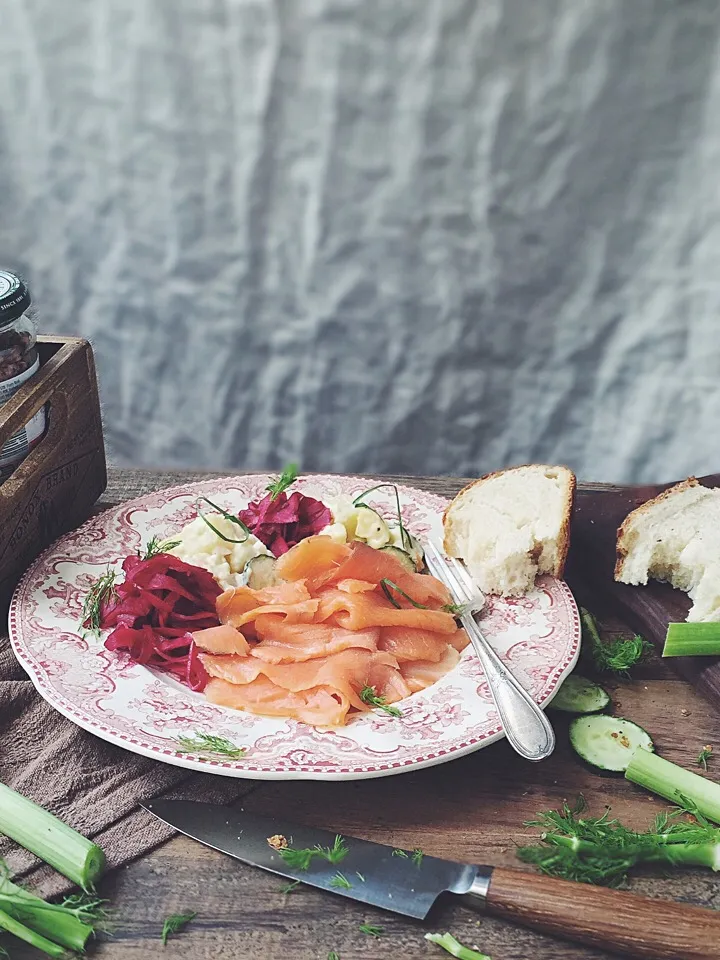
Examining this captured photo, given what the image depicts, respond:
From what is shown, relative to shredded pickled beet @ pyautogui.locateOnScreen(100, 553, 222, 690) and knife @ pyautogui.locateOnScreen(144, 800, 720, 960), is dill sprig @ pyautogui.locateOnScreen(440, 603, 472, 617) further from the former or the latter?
knife @ pyautogui.locateOnScreen(144, 800, 720, 960)

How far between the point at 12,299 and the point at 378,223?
1.92 m

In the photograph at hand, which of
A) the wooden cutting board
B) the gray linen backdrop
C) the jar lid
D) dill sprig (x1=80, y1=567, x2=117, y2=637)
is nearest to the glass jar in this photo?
the jar lid

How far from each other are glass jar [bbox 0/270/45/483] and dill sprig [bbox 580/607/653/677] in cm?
127

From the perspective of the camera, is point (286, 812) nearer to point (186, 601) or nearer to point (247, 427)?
point (186, 601)

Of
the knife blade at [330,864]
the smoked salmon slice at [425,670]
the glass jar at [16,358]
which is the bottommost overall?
the knife blade at [330,864]

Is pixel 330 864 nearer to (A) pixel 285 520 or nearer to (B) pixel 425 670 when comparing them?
(B) pixel 425 670

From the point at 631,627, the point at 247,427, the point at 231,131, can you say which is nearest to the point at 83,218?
the point at 231,131

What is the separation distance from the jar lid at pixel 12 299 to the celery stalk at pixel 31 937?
1.15 meters

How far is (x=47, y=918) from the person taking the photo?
138 cm

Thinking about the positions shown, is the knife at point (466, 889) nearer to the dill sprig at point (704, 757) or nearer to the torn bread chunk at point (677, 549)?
the dill sprig at point (704, 757)

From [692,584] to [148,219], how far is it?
101 inches

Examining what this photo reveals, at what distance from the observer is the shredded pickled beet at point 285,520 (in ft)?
7.07

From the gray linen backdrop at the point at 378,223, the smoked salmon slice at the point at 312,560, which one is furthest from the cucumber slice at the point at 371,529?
the gray linen backdrop at the point at 378,223

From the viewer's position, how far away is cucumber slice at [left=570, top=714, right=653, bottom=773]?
5.61ft
